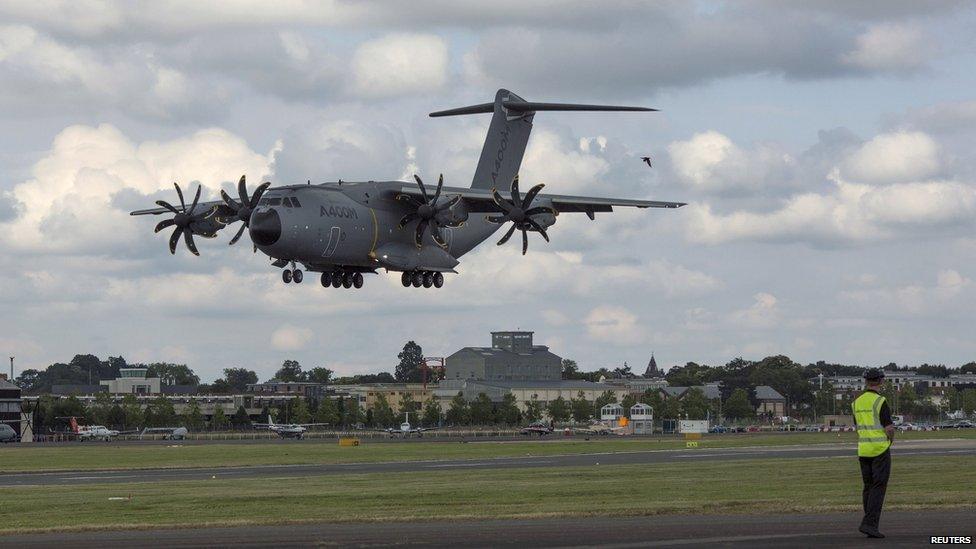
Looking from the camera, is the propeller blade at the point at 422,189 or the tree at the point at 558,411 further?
the tree at the point at 558,411

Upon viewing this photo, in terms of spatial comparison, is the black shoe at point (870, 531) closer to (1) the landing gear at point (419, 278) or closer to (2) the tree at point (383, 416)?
(1) the landing gear at point (419, 278)

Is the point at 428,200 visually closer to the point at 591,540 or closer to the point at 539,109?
the point at 539,109

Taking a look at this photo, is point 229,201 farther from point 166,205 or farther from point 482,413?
point 482,413

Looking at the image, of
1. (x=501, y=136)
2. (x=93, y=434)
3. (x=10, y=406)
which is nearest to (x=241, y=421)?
(x=10, y=406)

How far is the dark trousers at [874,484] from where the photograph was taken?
1986 cm

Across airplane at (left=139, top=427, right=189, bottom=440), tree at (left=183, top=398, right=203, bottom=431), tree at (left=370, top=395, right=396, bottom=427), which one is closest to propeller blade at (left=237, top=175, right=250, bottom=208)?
airplane at (left=139, top=427, right=189, bottom=440)

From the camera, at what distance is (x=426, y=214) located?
57.2 metres

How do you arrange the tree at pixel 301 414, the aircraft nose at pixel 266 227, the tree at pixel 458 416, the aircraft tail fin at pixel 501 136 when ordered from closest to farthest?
1. the aircraft nose at pixel 266 227
2. the aircraft tail fin at pixel 501 136
3. the tree at pixel 458 416
4. the tree at pixel 301 414

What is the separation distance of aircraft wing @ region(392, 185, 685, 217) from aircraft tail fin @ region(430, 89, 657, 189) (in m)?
7.37

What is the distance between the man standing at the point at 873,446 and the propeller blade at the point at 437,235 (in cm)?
3830

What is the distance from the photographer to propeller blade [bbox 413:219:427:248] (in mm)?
57781

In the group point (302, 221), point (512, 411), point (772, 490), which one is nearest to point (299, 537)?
point (772, 490)

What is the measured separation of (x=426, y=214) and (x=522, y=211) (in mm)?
4394

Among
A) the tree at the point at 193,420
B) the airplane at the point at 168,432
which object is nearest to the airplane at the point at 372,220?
the airplane at the point at 168,432
